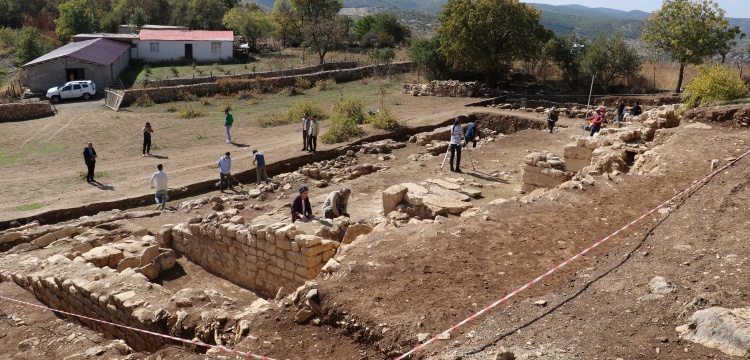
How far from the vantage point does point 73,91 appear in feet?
104

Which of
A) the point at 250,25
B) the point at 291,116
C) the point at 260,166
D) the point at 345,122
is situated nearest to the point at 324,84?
the point at 291,116

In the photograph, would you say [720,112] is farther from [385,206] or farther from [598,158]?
[385,206]

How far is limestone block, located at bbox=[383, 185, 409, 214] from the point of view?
12180 millimetres

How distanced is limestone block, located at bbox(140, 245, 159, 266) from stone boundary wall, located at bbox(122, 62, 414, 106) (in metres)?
20.3

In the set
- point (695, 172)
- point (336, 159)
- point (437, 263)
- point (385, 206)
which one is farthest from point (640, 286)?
point (336, 159)

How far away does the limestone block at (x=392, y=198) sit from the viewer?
1218 centimetres

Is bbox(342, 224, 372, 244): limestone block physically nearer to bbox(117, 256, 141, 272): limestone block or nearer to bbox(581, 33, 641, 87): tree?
bbox(117, 256, 141, 272): limestone block

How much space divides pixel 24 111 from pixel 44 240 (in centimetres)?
1738

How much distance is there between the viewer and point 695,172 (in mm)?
10906

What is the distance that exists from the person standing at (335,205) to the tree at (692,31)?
2124 cm

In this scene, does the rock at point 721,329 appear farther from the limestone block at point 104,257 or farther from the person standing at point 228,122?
the person standing at point 228,122

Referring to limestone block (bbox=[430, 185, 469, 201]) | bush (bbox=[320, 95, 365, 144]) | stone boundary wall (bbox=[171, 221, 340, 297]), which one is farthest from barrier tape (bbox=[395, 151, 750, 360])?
bush (bbox=[320, 95, 365, 144])

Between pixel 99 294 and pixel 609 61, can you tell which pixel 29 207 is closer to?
pixel 99 294

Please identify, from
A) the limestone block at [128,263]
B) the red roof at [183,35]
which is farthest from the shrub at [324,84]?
the limestone block at [128,263]
